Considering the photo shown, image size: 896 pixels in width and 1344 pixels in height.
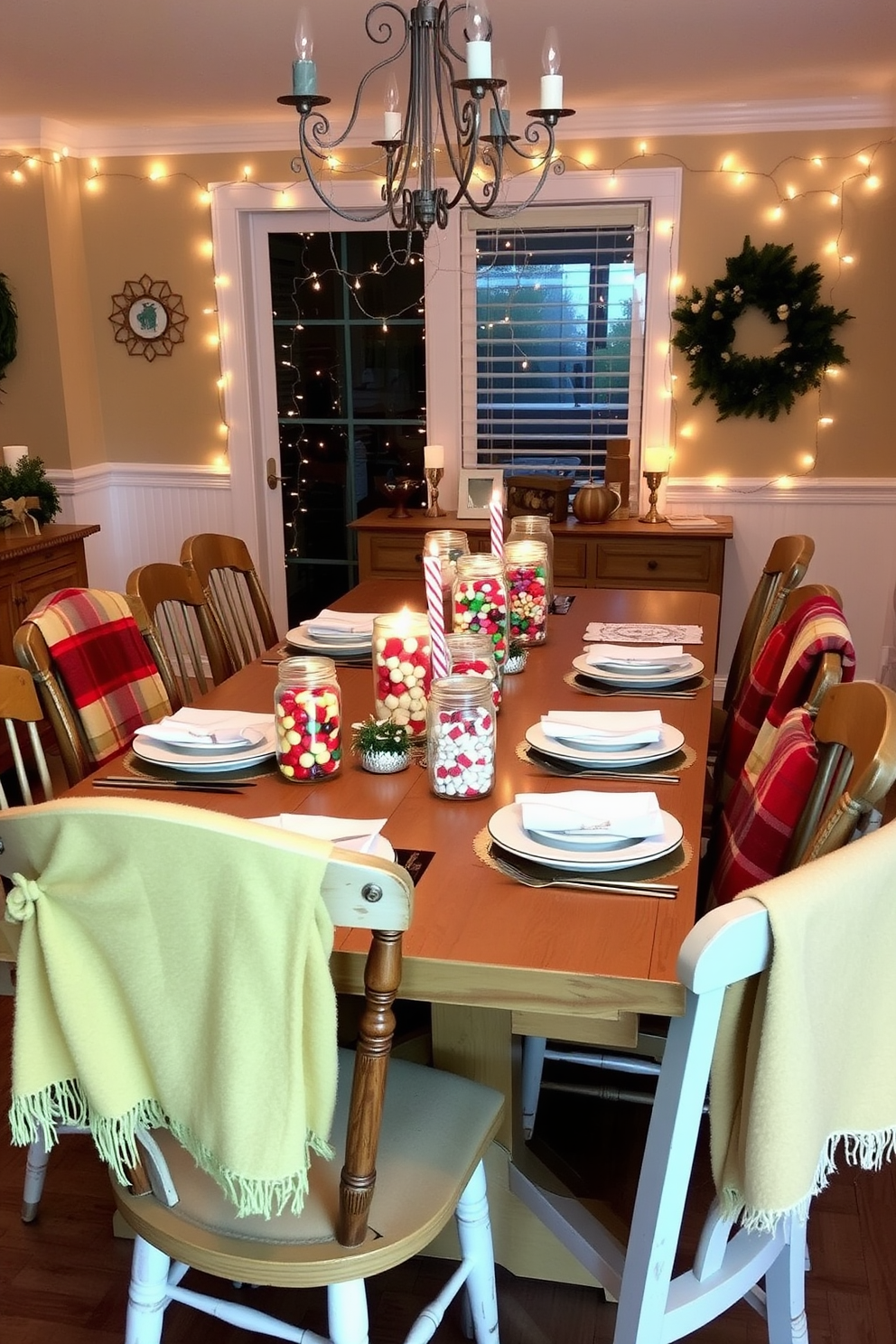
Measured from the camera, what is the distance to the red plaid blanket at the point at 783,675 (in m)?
1.85

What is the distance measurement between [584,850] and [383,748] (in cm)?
46

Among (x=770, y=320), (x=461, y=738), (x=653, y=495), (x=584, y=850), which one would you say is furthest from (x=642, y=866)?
(x=770, y=320)

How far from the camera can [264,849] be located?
1.05m

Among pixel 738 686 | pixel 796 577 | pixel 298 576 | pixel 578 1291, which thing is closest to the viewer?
pixel 578 1291

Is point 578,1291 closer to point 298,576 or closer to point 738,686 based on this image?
point 738,686

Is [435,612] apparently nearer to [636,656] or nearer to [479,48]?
[636,656]

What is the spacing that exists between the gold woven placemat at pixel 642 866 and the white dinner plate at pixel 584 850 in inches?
0.5

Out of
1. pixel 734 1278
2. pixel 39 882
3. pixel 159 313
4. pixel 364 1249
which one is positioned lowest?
pixel 734 1278

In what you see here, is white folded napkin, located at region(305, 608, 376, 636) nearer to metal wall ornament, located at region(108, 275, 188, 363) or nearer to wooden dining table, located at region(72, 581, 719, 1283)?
wooden dining table, located at region(72, 581, 719, 1283)

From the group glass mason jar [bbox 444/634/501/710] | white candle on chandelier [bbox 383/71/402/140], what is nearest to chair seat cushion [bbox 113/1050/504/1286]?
glass mason jar [bbox 444/634/501/710]

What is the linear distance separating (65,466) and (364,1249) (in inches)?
166

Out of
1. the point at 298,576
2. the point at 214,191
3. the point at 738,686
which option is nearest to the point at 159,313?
the point at 214,191

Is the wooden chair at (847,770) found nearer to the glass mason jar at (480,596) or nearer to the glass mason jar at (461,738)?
the glass mason jar at (461,738)

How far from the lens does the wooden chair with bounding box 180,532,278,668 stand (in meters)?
2.83
